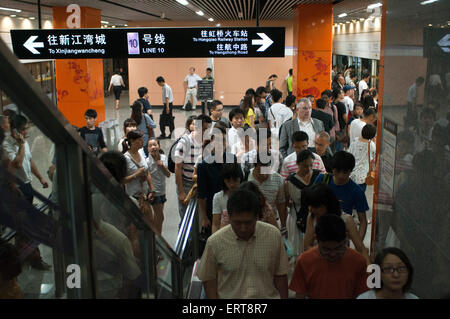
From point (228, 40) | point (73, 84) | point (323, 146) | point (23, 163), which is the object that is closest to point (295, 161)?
point (323, 146)

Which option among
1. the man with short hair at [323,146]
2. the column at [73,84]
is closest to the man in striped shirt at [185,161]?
the man with short hair at [323,146]

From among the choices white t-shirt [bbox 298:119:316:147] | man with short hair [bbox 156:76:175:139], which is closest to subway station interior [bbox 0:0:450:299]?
white t-shirt [bbox 298:119:316:147]

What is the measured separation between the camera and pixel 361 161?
19.4 feet

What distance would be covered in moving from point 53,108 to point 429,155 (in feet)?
8.42

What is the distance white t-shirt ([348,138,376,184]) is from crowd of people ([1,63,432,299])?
1 centimetres

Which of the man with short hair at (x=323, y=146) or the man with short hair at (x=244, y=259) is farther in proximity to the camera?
the man with short hair at (x=323, y=146)

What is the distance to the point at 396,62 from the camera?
4047mm

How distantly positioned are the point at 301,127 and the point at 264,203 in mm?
2846

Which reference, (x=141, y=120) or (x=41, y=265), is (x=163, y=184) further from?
(x=41, y=265)

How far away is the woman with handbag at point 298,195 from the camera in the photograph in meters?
4.08

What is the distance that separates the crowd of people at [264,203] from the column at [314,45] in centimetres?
422

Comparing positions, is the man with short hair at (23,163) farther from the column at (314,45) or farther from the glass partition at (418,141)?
the column at (314,45)
